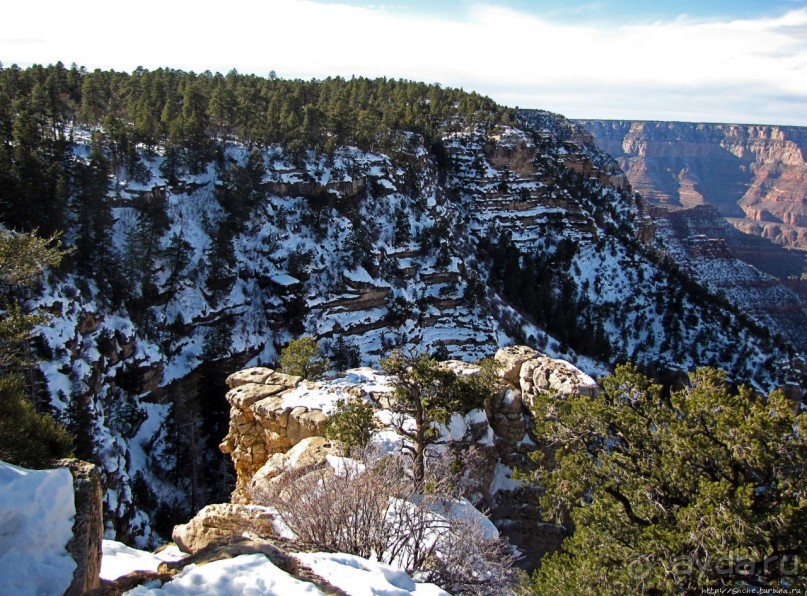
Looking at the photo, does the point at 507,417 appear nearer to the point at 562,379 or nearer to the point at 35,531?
the point at 562,379

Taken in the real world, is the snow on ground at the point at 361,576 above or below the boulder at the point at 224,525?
above

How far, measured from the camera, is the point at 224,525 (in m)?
11.2

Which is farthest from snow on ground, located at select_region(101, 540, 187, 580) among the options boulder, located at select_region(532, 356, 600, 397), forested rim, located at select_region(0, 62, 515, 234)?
forested rim, located at select_region(0, 62, 515, 234)

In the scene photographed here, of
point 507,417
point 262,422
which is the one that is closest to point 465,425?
point 507,417

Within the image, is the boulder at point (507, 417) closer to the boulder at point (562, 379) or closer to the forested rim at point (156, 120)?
the boulder at point (562, 379)

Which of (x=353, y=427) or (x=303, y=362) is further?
(x=303, y=362)

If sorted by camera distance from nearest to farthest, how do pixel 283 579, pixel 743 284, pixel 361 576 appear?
pixel 283 579, pixel 361 576, pixel 743 284

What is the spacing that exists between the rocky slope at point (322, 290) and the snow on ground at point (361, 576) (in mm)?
20242

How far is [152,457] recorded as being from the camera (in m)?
36.3

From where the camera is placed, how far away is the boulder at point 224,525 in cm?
1098

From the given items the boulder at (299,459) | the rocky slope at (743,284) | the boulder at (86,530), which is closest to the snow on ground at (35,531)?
the boulder at (86,530)

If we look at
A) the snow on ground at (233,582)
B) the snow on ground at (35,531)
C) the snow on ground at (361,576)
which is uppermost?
the snow on ground at (35,531)

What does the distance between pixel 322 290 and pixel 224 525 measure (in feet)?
122

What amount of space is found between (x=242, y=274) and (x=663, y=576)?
43.5m
